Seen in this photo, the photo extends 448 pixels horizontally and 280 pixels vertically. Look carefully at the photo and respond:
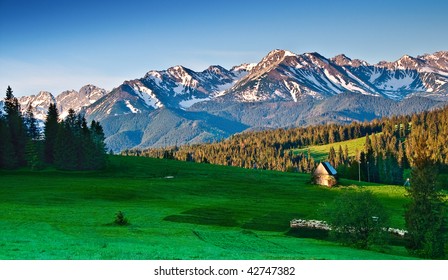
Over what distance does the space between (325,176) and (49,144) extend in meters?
68.5

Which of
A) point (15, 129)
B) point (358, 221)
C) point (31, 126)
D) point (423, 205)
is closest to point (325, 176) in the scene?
point (423, 205)

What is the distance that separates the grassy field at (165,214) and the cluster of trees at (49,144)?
487cm

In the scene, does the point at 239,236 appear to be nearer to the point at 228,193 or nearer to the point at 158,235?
the point at 158,235

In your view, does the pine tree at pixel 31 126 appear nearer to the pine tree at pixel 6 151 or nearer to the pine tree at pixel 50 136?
the pine tree at pixel 50 136

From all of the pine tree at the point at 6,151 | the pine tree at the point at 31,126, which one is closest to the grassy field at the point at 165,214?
the pine tree at the point at 6,151

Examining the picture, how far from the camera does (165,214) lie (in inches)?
2398

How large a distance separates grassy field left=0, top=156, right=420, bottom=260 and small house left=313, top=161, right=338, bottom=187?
3.59 meters

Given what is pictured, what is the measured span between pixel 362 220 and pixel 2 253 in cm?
3327

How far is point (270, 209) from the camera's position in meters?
74.3

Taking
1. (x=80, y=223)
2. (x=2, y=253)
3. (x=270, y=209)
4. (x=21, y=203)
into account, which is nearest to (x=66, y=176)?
(x=21, y=203)

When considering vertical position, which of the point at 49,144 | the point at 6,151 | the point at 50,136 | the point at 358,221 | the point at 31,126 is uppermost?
the point at 31,126

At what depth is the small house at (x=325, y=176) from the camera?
386ft

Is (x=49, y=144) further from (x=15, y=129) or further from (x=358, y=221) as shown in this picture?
(x=358, y=221)

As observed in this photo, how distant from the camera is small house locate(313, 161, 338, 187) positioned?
11756cm
